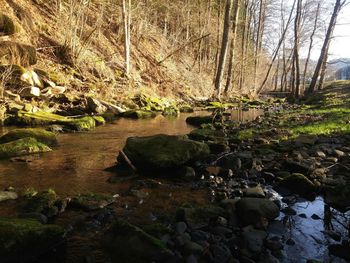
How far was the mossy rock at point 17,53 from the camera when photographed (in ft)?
46.2

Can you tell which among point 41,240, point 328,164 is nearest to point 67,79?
point 328,164

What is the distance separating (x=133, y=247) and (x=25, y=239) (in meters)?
1.00

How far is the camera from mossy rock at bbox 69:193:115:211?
4.80 m

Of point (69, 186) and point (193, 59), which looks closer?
point (69, 186)

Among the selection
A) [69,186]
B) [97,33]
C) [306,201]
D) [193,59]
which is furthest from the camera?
[193,59]

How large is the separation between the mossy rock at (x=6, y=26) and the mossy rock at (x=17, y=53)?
4.69 ft

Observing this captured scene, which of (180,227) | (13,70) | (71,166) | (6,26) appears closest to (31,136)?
(71,166)

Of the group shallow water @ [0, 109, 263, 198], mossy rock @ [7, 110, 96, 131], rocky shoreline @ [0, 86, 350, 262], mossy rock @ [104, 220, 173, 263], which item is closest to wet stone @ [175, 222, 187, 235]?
rocky shoreline @ [0, 86, 350, 262]

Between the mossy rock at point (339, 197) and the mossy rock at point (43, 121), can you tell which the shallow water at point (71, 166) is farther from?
the mossy rock at point (339, 197)

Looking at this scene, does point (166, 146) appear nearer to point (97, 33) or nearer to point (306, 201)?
point (306, 201)

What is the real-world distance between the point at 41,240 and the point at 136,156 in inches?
131

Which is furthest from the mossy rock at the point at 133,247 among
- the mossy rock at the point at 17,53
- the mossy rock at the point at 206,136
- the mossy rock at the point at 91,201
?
the mossy rock at the point at 17,53

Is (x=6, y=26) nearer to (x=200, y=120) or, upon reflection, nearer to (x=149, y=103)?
(x=149, y=103)

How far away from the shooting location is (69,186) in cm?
584
